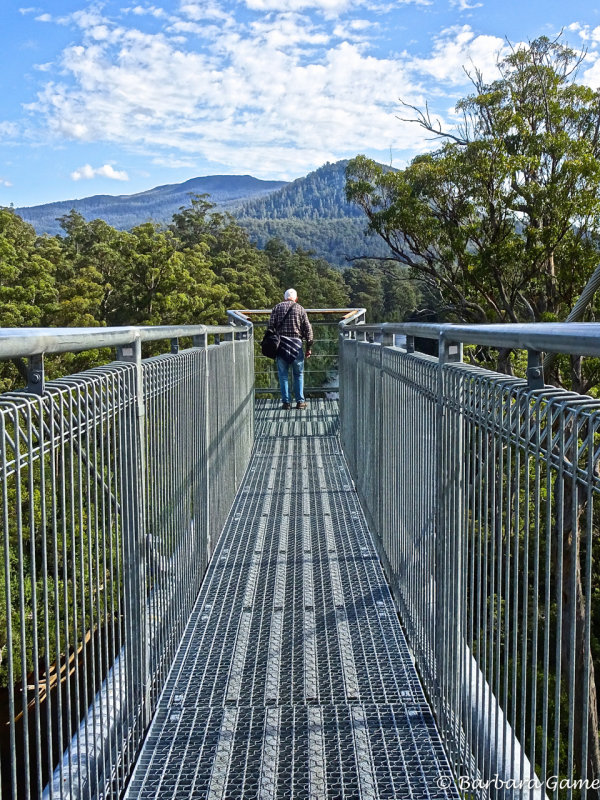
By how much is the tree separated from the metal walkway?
1466cm

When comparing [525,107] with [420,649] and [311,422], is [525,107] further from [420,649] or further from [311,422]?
[420,649]

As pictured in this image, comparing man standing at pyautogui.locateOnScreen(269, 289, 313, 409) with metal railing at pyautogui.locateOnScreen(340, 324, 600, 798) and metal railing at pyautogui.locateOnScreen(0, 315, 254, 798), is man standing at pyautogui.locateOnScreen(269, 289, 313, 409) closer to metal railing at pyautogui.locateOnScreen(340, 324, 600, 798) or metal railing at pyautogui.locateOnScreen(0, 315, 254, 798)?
metal railing at pyautogui.locateOnScreen(0, 315, 254, 798)

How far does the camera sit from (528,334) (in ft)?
5.71

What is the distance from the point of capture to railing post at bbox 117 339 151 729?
2828mm

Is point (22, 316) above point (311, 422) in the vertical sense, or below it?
Answer: above

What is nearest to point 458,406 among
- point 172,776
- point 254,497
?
point 172,776

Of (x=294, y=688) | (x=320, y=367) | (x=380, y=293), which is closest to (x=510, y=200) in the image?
(x=320, y=367)

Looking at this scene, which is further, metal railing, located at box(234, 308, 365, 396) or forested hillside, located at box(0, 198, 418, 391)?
forested hillside, located at box(0, 198, 418, 391)

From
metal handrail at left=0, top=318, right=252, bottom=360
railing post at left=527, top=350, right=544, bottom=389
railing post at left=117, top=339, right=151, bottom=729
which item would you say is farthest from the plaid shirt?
railing post at left=527, top=350, right=544, bottom=389

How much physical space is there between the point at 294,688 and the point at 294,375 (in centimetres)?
749

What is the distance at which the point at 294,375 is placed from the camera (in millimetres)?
10664

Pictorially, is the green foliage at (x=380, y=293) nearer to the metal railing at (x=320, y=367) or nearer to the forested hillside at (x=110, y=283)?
the forested hillside at (x=110, y=283)

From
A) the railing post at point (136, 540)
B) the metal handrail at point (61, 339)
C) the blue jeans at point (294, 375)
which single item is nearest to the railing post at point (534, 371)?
the metal handrail at point (61, 339)

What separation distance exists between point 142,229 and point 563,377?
26134mm
